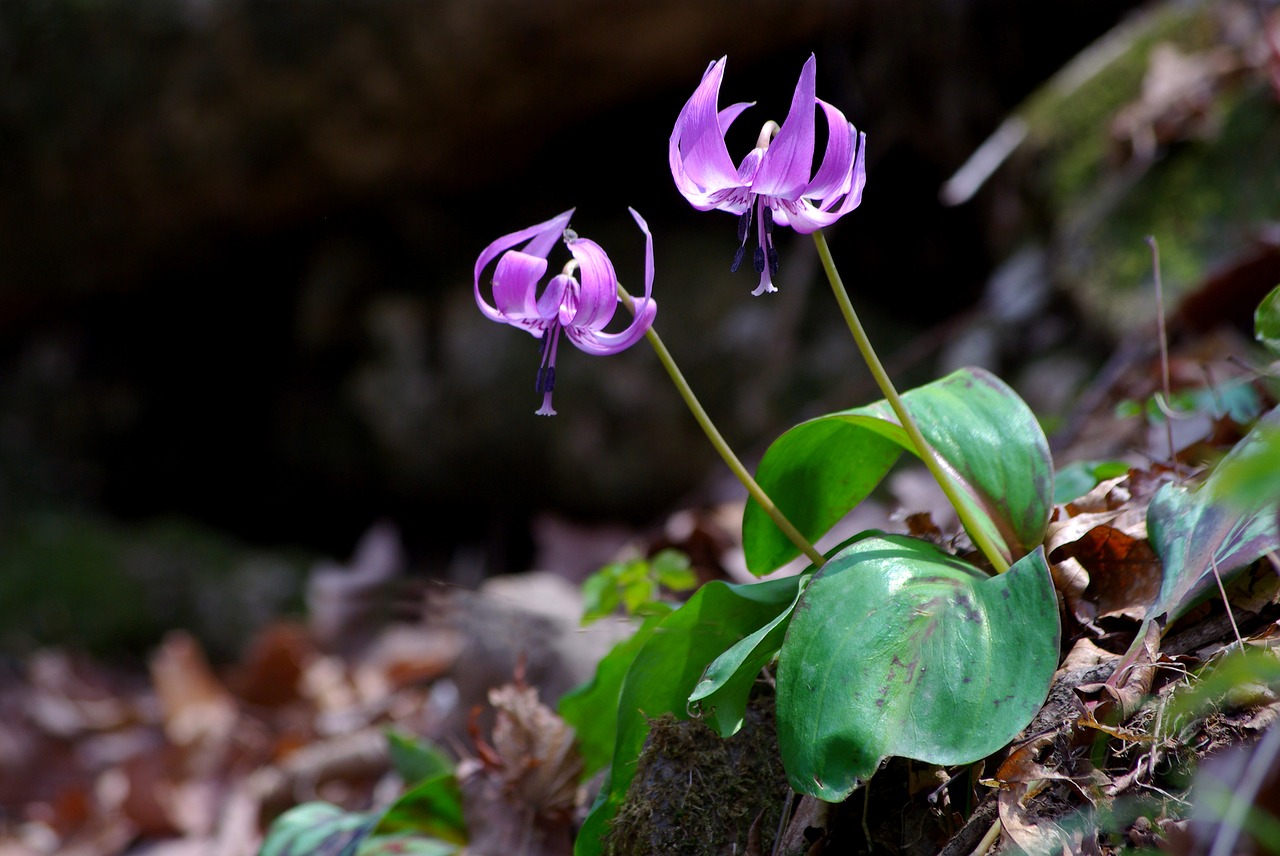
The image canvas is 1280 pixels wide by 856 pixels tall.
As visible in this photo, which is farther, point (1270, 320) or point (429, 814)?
point (429, 814)

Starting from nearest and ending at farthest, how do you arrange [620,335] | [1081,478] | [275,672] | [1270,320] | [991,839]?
[991,839], [620,335], [1270,320], [1081,478], [275,672]

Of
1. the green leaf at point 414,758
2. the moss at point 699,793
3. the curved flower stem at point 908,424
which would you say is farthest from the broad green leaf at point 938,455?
the green leaf at point 414,758

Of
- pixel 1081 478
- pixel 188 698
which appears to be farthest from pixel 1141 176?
pixel 188 698

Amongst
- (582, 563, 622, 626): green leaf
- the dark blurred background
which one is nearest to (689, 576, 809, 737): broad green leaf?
(582, 563, 622, 626): green leaf

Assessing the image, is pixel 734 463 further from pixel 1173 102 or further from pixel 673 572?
pixel 1173 102

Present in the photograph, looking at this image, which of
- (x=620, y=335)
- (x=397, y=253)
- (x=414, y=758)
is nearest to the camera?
(x=620, y=335)

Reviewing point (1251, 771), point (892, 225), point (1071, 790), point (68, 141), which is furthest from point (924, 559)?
point (68, 141)

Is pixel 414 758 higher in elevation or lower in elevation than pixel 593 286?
lower
